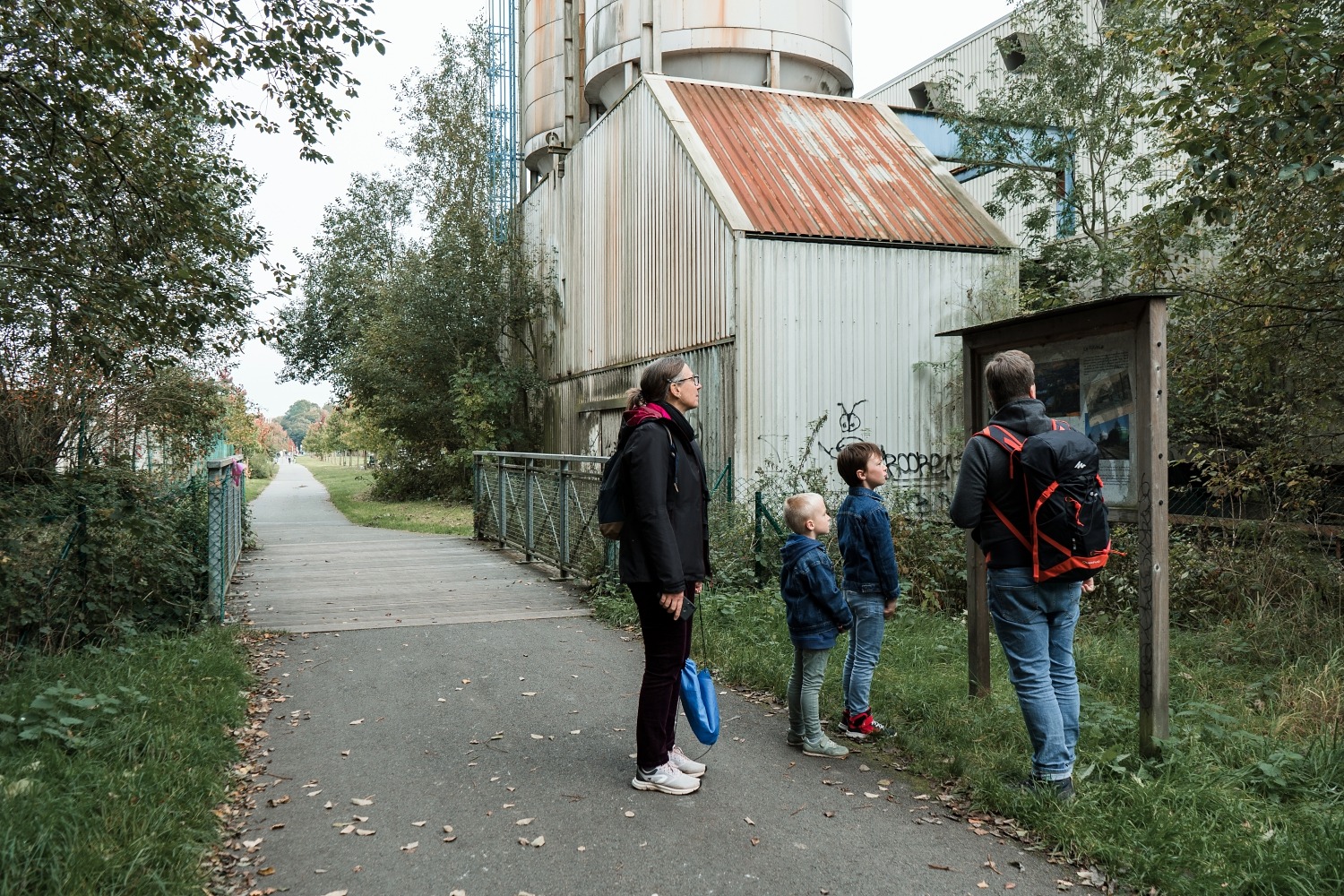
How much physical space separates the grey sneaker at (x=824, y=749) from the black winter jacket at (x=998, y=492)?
1.37 meters

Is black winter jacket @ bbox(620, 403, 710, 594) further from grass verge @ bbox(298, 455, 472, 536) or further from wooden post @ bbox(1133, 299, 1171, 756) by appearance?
grass verge @ bbox(298, 455, 472, 536)

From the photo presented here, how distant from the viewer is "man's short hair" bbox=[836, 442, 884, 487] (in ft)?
16.3

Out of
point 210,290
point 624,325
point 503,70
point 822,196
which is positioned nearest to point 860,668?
point 210,290

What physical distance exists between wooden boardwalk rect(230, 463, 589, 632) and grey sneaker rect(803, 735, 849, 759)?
421cm

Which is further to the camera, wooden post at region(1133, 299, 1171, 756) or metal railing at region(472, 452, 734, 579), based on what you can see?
metal railing at region(472, 452, 734, 579)

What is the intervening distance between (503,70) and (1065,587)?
2865cm

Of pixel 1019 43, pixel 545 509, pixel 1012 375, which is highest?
pixel 1019 43

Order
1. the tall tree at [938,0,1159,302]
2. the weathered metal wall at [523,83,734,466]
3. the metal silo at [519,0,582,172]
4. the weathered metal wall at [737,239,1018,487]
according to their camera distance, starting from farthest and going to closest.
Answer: the metal silo at [519,0,582,172] → the tall tree at [938,0,1159,302] → the weathered metal wall at [523,83,734,466] → the weathered metal wall at [737,239,1018,487]

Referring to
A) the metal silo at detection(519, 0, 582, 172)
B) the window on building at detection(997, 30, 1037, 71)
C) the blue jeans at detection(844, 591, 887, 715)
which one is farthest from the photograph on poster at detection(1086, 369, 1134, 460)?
the metal silo at detection(519, 0, 582, 172)

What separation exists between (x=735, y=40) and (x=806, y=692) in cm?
1373

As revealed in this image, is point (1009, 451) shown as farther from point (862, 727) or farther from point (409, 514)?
point (409, 514)

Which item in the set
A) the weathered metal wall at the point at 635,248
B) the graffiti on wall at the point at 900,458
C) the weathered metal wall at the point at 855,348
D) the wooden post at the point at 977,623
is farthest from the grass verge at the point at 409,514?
the wooden post at the point at 977,623

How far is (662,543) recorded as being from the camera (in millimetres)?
4129

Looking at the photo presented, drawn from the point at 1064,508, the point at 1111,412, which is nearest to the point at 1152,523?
the point at 1111,412
